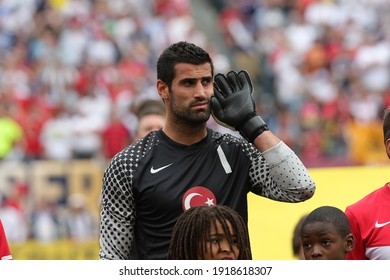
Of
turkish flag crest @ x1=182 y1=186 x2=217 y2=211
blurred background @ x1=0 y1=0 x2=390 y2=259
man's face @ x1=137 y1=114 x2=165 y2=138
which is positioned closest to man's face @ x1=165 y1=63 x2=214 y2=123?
turkish flag crest @ x1=182 y1=186 x2=217 y2=211

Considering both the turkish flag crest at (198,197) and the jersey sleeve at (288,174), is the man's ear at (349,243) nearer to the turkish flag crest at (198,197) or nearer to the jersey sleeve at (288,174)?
the jersey sleeve at (288,174)

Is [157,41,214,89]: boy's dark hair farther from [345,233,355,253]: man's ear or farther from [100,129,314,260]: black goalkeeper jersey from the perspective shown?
[345,233,355,253]: man's ear

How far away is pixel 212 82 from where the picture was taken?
17.9ft

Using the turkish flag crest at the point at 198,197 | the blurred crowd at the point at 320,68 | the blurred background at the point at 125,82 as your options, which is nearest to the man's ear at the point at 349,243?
the turkish flag crest at the point at 198,197

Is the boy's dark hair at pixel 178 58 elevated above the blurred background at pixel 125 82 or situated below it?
below

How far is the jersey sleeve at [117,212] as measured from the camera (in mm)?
5379

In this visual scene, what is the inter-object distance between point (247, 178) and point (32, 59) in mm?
13080

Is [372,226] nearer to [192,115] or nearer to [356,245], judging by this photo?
[356,245]

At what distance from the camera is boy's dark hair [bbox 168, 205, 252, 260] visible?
14.9ft

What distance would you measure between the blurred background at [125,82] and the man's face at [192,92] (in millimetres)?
7645

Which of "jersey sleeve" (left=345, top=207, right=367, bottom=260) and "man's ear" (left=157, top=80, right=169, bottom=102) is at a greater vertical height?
"man's ear" (left=157, top=80, right=169, bottom=102)

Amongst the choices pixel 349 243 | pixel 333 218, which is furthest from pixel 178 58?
pixel 349 243
